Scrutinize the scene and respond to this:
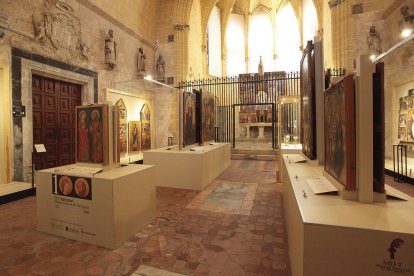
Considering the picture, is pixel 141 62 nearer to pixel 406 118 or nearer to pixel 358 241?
pixel 406 118

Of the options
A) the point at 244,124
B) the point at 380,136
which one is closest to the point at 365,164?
the point at 380,136

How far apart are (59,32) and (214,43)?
Answer: 43.7 ft

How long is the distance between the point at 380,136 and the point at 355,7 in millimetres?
9840

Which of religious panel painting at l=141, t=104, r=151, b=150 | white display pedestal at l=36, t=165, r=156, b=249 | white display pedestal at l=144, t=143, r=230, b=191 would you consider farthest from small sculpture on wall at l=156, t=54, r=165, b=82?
white display pedestal at l=36, t=165, r=156, b=249

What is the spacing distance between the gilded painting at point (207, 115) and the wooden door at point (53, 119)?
3999 mm

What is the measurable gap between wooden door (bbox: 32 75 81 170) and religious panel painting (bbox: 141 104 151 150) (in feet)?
10.8

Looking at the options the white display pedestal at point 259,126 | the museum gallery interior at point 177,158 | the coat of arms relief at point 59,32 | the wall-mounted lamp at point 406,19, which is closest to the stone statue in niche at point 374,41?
the museum gallery interior at point 177,158

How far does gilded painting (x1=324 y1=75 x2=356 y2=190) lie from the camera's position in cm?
159

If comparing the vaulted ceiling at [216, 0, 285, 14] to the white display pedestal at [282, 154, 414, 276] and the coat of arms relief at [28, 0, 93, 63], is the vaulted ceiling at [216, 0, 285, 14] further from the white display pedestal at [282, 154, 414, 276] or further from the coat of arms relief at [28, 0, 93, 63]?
the white display pedestal at [282, 154, 414, 276]

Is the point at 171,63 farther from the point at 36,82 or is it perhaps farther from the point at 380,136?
the point at 380,136

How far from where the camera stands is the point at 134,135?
950 centimetres

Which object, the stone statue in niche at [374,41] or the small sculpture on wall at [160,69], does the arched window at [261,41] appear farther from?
the stone statue in niche at [374,41]

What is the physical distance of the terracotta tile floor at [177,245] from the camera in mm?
2299

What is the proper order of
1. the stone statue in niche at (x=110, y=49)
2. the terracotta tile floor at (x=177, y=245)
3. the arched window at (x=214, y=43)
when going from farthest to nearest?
the arched window at (x=214, y=43) < the stone statue in niche at (x=110, y=49) < the terracotta tile floor at (x=177, y=245)
